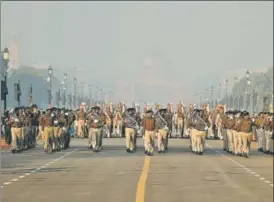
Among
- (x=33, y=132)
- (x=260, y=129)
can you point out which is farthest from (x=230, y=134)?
(x=33, y=132)

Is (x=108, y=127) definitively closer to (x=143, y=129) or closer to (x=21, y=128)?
(x=21, y=128)

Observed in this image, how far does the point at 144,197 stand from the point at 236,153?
A: 71.3ft

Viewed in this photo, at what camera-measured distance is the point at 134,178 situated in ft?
83.0

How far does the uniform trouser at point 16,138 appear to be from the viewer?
40469mm

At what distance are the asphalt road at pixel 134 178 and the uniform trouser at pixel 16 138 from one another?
81 cm

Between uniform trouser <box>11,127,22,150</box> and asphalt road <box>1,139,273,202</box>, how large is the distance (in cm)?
81

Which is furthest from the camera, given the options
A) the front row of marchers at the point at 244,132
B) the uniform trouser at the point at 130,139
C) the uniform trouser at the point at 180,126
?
the uniform trouser at the point at 180,126

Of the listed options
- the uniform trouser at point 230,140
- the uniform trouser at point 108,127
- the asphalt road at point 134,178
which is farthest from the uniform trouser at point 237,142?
the uniform trouser at point 108,127

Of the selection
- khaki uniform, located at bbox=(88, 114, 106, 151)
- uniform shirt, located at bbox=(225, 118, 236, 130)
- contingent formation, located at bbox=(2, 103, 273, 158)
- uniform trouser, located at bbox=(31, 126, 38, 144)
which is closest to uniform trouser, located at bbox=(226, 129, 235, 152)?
contingent formation, located at bbox=(2, 103, 273, 158)

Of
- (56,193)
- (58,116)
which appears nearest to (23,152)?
(58,116)

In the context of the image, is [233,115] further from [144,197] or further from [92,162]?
[144,197]

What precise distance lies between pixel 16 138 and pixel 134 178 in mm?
16600

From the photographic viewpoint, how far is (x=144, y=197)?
19.1 m

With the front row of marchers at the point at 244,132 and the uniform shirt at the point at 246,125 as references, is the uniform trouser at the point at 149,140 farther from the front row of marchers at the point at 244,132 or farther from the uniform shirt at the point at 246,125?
the uniform shirt at the point at 246,125
